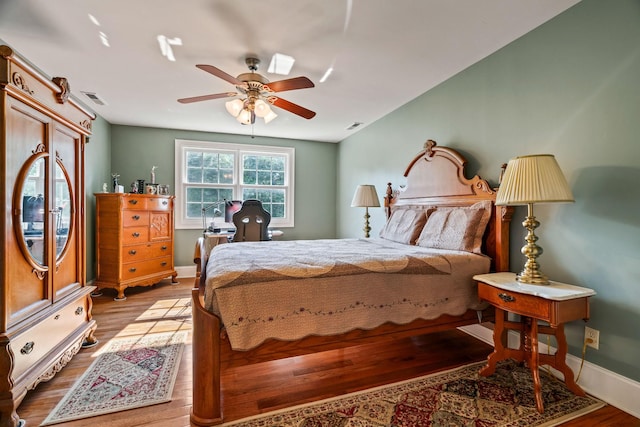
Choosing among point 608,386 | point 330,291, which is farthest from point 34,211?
point 608,386

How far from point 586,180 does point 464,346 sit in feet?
4.90

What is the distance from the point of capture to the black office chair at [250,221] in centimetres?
377

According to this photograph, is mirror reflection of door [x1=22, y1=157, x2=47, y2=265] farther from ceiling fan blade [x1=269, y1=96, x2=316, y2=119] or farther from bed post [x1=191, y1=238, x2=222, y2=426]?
ceiling fan blade [x1=269, y1=96, x2=316, y2=119]

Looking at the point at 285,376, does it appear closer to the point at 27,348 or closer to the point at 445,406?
the point at 445,406

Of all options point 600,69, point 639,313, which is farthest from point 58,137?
point 639,313

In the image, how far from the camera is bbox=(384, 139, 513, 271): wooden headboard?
228 cm

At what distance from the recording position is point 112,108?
12.5 ft

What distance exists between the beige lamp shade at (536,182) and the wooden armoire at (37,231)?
2.79 meters

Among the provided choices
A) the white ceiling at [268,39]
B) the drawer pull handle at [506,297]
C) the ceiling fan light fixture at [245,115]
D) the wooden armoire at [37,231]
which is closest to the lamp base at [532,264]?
the drawer pull handle at [506,297]

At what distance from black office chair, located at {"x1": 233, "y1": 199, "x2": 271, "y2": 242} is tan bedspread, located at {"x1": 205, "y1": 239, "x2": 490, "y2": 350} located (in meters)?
1.76

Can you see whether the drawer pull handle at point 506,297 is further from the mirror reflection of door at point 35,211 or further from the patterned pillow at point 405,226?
the mirror reflection of door at point 35,211

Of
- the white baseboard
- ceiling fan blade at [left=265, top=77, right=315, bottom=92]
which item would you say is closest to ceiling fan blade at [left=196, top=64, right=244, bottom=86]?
ceiling fan blade at [left=265, top=77, right=315, bottom=92]

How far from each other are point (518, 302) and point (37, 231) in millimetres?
2908

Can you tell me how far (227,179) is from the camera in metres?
5.13
